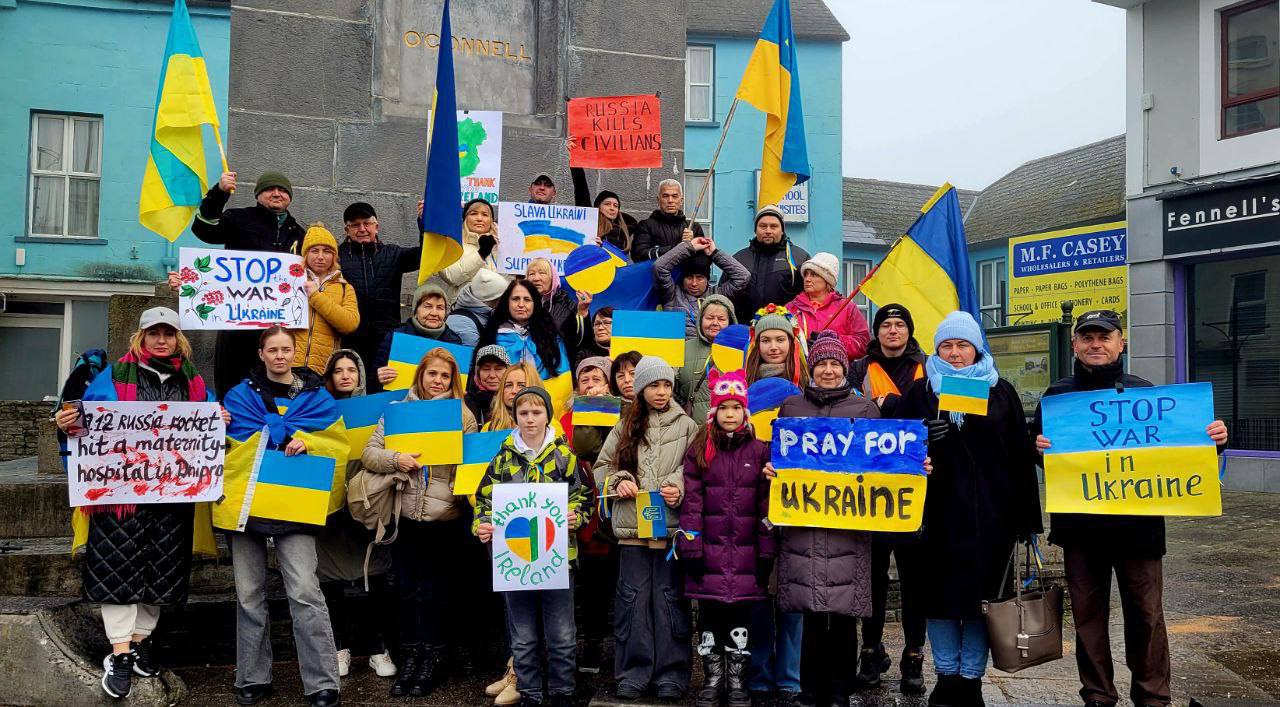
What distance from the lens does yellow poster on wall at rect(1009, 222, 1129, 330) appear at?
1867cm

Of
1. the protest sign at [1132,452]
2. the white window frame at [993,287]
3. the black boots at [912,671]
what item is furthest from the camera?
the white window frame at [993,287]

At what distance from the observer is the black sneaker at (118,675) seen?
18.4 feet

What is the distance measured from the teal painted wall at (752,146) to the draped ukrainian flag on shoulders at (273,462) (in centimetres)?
2111

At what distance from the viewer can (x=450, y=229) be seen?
7.09 meters

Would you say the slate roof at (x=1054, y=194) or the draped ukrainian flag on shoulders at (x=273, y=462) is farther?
the slate roof at (x=1054, y=194)

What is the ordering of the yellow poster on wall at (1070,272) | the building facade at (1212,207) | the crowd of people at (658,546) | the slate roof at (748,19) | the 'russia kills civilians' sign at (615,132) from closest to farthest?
Answer: the crowd of people at (658,546) → the 'russia kills civilians' sign at (615,132) → the building facade at (1212,207) → the yellow poster on wall at (1070,272) → the slate roof at (748,19)

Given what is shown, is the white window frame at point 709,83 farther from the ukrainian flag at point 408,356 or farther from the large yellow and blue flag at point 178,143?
the ukrainian flag at point 408,356

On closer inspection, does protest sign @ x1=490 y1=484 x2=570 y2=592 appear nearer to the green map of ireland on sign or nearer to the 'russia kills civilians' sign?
the 'russia kills civilians' sign

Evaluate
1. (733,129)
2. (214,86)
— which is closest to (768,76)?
(214,86)

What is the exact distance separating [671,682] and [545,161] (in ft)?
17.3

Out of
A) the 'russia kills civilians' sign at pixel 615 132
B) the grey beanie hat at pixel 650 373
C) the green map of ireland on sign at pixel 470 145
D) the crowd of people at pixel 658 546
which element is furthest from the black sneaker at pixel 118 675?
the 'russia kills civilians' sign at pixel 615 132

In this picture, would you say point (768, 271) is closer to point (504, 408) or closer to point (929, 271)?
point (929, 271)

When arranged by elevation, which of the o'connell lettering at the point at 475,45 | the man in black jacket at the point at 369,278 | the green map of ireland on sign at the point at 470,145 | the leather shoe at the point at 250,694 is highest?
the o'connell lettering at the point at 475,45

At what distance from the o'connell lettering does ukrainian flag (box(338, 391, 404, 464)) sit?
13.7 feet
